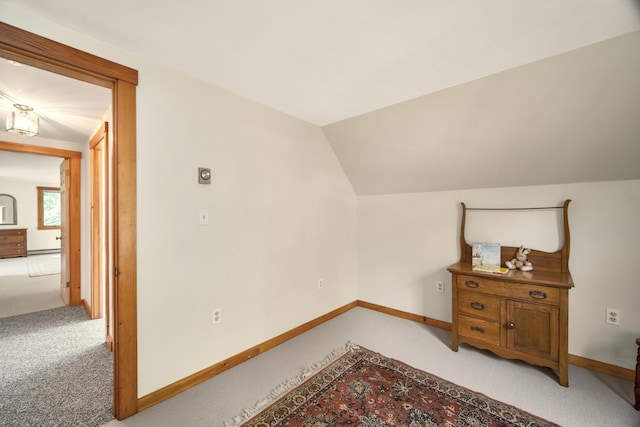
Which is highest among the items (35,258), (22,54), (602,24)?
(602,24)

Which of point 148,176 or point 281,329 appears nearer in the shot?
point 148,176

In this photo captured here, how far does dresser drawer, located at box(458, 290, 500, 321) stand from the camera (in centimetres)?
226

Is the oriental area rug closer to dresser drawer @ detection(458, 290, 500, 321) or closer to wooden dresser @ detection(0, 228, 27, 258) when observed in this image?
dresser drawer @ detection(458, 290, 500, 321)

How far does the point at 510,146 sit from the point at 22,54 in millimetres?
3283

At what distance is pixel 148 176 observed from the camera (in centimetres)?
178

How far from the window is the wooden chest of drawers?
1119 centimetres

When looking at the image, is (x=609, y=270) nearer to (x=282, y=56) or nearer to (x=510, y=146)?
(x=510, y=146)

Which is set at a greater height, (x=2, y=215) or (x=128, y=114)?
(x=128, y=114)

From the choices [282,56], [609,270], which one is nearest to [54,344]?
[282,56]

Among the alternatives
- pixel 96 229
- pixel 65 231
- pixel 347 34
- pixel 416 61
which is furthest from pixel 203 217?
pixel 65 231

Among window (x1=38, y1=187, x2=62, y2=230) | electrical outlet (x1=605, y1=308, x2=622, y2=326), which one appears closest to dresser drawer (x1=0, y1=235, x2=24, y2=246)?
window (x1=38, y1=187, x2=62, y2=230)

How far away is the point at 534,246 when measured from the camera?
244 centimetres

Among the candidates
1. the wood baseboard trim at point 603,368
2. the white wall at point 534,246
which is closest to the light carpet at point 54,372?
the white wall at point 534,246

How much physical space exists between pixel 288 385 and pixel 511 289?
1918 mm
